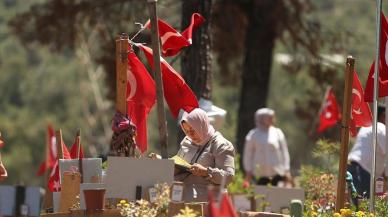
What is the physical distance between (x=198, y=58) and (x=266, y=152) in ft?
9.01

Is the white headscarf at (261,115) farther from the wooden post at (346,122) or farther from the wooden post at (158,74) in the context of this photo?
the wooden post at (346,122)

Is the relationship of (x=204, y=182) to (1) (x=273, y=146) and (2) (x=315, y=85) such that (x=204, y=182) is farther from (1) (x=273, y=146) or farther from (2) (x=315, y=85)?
(2) (x=315, y=85)

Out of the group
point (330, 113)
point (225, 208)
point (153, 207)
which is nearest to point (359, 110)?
point (153, 207)

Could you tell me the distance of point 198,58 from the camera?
1678 centimetres

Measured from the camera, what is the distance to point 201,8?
54.0 ft

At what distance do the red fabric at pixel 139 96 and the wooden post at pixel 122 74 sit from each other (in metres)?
0.74

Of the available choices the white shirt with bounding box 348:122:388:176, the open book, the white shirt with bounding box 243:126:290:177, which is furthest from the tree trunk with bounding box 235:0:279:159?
the open book

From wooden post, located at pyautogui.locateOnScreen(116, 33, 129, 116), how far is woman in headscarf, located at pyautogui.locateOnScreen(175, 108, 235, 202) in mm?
567

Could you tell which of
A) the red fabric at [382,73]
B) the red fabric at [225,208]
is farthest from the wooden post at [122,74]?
the red fabric at [225,208]

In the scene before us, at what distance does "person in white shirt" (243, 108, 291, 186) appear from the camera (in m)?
19.1

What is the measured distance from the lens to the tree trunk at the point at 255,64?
22547mm

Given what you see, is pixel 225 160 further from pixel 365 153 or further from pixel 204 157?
pixel 365 153

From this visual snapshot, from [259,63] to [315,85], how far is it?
157cm

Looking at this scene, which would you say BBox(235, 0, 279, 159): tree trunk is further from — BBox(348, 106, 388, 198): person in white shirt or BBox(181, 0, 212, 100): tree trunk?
BBox(348, 106, 388, 198): person in white shirt
